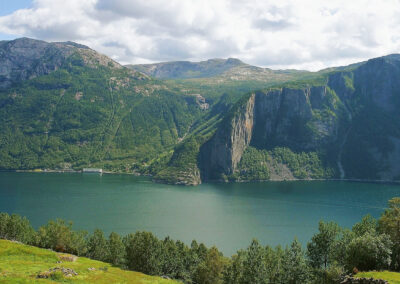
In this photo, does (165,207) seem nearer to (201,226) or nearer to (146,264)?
(201,226)

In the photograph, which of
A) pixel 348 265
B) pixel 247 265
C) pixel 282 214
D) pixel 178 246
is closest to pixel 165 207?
pixel 282 214

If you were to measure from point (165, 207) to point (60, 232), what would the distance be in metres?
115

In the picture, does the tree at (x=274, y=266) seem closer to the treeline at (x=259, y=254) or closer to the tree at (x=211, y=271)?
the treeline at (x=259, y=254)

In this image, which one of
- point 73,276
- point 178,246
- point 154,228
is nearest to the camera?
point 73,276

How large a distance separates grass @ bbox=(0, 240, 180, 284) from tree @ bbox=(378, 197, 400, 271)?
106 feet

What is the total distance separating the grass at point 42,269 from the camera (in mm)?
43906

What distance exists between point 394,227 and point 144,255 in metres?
46.0

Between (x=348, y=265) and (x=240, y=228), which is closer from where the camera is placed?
(x=348, y=265)

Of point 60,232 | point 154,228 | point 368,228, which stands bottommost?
point 154,228

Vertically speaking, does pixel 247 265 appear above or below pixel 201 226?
above

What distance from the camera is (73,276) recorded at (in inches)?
1855

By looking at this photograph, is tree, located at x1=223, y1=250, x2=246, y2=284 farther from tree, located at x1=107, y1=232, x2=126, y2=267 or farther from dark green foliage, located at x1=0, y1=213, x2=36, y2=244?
dark green foliage, located at x1=0, y1=213, x2=36, y2=244

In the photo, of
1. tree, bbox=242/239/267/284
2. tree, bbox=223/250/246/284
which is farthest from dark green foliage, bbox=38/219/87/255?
tree, bbox=242/239/267/284

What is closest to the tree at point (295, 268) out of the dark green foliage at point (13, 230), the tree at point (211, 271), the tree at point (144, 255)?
the tree at point (211, 271)
